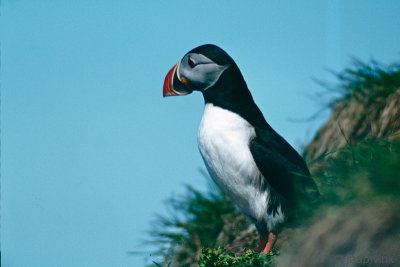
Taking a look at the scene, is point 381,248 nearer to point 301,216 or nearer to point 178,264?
point 301,216

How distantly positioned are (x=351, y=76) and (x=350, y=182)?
190cm

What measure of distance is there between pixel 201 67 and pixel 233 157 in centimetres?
47

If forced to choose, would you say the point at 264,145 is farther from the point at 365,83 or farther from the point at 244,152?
the point at 365,83

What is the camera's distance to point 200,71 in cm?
198

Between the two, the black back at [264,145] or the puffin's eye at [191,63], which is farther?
the puffin's eye at [191,63]

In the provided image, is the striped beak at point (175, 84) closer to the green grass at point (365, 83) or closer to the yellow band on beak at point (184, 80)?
the yellow band on beak at point (184, 80)

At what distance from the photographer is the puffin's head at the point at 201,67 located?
196 cm

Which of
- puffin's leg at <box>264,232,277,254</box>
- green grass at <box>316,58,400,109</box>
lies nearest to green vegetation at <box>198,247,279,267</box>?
puffin's leg at <box>264,232,277,254</box>

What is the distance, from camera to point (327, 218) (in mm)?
1296

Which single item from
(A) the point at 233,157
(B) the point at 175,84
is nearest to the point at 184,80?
(B) the point at 175,84

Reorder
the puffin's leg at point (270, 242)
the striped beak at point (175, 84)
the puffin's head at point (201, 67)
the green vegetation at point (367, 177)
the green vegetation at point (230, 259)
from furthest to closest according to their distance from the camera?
1. the striped beak at point (175, 84)
2. the puffin's head at point (201, 67)
3. the puffin's leg at point (270, 242)
4. the green vegetation at point (230, 259)
5. the green vegetation at point (367, 177)

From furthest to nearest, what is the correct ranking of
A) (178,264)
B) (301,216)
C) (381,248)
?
(178,264) → (301,216) → (381,248)

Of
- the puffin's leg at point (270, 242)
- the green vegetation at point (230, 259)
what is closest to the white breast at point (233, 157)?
the puffin's leg at point (270, 242)

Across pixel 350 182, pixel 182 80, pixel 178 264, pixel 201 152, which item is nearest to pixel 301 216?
pixel 350 182
